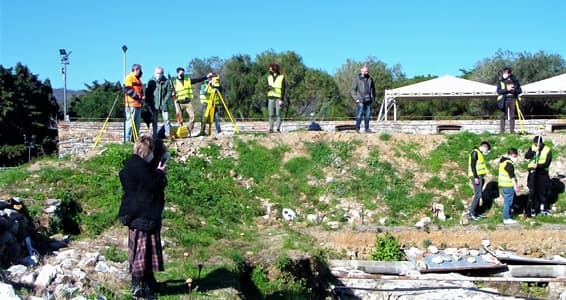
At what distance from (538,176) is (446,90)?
1756 cm

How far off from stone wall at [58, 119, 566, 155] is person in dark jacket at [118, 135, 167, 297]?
1414cm

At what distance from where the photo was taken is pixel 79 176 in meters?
14.1

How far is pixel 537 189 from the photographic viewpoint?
1506 centimetres

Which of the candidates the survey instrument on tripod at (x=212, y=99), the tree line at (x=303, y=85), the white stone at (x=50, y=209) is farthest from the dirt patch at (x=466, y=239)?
the tree line at (x=303, y=85)

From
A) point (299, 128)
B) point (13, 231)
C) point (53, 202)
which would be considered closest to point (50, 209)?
point (53, 202)

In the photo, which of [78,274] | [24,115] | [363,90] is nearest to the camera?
[78,274]

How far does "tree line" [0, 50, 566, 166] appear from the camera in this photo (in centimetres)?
3984

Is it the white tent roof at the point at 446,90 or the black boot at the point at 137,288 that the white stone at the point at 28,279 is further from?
the white tent roof at the point at 446,90

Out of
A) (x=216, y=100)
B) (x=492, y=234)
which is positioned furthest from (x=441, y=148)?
(x=216, y=100)

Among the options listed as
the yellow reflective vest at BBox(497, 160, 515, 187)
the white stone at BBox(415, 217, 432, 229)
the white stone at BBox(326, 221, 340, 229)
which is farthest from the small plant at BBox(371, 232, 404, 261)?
the yellow reflective vest at BBox(497, 160, 515, 187)

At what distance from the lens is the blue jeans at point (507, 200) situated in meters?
14.3

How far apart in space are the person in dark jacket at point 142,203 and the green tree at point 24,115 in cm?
2983

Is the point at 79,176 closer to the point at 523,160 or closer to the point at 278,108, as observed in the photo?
the point at 278,108

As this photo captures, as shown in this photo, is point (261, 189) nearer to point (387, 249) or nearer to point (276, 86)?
point (276, 86)
